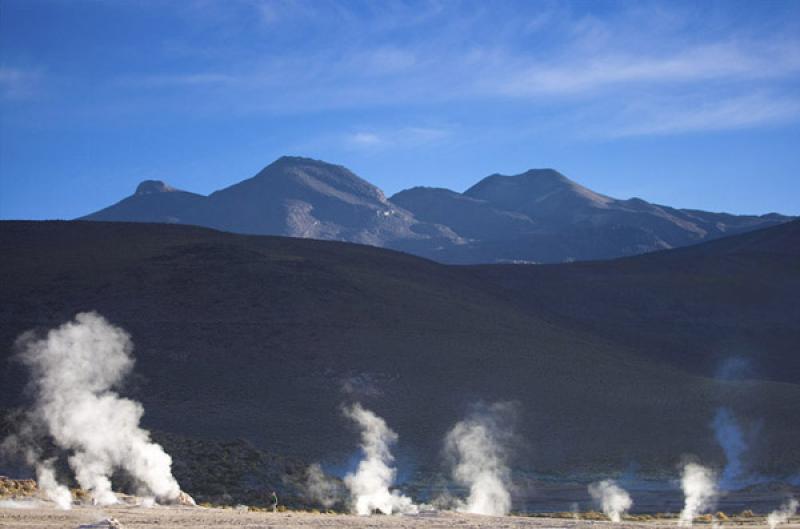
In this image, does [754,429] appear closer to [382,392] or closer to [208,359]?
[382,392]

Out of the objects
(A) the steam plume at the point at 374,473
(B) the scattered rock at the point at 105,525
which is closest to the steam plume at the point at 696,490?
(A) the steam plume at the point at 374,473

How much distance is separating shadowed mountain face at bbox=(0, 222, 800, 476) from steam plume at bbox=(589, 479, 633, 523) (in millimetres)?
2606

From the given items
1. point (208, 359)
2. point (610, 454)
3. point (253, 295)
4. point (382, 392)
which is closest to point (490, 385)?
point (382, 392)

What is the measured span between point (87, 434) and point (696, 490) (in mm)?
20814

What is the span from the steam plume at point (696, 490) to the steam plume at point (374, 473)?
26.7ft

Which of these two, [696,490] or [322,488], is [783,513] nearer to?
[696,490]

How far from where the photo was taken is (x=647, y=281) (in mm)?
89438

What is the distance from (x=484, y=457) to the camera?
40.6m

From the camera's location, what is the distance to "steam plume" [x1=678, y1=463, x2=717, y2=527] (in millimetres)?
31853

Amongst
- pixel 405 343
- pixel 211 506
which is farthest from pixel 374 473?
pixel 405 343

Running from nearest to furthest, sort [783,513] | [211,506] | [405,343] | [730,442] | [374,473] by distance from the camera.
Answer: [211,506], [783,513], [374,473], [730,442], [405,343]

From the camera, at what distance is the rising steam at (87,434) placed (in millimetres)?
26141

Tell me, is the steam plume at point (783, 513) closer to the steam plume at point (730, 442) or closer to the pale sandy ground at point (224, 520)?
the steam plume at point (730, 442)

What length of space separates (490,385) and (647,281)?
4318cm
